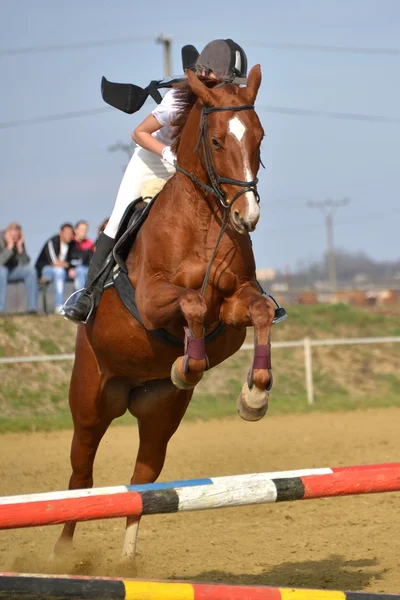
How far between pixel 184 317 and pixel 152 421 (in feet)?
4.99

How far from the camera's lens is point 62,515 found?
3320mm

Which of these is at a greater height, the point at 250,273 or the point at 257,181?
the point at 257,181

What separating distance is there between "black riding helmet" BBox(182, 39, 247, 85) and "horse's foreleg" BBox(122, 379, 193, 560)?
2091 millimetres

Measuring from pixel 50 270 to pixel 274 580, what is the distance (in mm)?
10138

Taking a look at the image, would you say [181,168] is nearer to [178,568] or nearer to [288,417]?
[178,568]

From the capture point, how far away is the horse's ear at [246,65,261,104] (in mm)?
4895

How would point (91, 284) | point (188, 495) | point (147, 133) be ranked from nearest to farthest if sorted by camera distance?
point (188, 495) < point (147, 133) < point (91, 284)

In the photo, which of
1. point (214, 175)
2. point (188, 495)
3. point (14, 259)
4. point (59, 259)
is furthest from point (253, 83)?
point (59, 259)

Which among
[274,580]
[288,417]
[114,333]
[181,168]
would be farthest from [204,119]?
[288,417]

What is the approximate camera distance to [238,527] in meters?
7.16

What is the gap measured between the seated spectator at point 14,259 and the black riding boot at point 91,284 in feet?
28.4

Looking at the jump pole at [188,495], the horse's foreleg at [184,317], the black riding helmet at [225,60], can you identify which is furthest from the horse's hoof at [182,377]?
the black riding helmet at [225,60]

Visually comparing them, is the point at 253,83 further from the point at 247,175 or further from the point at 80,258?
the point at 80,258

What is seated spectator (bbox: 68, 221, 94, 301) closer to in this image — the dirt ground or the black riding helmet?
the dirt ground
